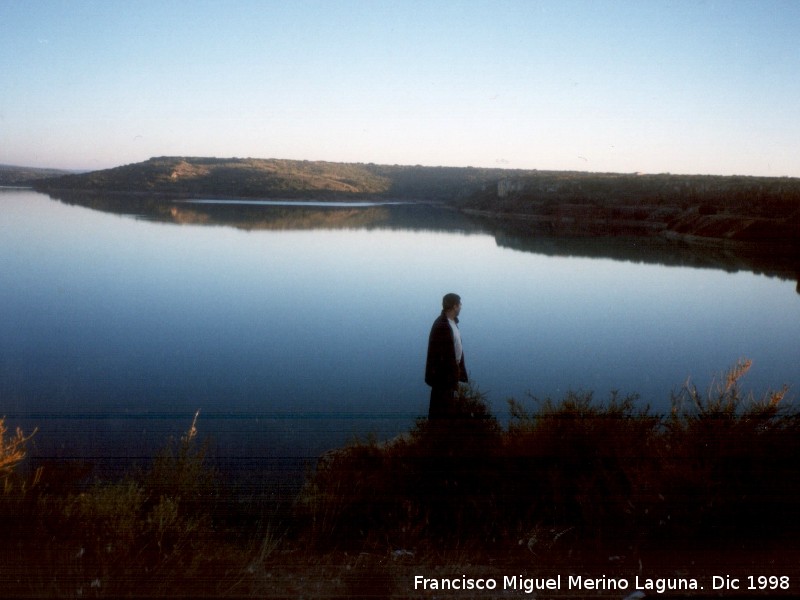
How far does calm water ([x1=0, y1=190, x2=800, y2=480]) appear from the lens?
6004 mm

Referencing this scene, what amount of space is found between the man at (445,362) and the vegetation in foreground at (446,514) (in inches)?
6.1

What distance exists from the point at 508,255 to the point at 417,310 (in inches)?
486

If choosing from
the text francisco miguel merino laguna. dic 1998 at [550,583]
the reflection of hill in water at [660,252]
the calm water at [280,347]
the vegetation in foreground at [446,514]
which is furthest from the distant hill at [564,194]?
the text francisco miguel merino laguna. dic 1998 at [550,583]

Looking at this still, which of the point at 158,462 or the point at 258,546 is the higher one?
the point at 158,462

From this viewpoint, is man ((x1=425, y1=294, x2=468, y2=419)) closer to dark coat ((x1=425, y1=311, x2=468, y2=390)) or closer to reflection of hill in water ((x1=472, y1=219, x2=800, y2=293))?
dark coat ((x1=425, y1=311, x2=468, y2=390))

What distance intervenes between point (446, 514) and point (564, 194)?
45.6 m

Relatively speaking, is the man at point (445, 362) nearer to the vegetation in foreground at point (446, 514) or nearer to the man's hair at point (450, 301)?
the man's hair at point (450, 301)

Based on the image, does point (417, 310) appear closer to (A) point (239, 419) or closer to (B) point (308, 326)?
(B) point (308, 326)

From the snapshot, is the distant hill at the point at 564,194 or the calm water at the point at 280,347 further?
the distant hill at the point at 564,194

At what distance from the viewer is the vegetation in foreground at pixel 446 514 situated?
275 centimetres

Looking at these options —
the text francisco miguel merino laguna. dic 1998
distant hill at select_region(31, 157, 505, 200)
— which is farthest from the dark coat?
distant hill at select_region(31, 157, 505, 200)

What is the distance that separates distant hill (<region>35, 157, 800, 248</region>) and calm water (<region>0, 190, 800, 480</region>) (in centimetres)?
1058

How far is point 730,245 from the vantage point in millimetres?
26469

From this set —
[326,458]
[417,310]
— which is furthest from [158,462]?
[417,310]
